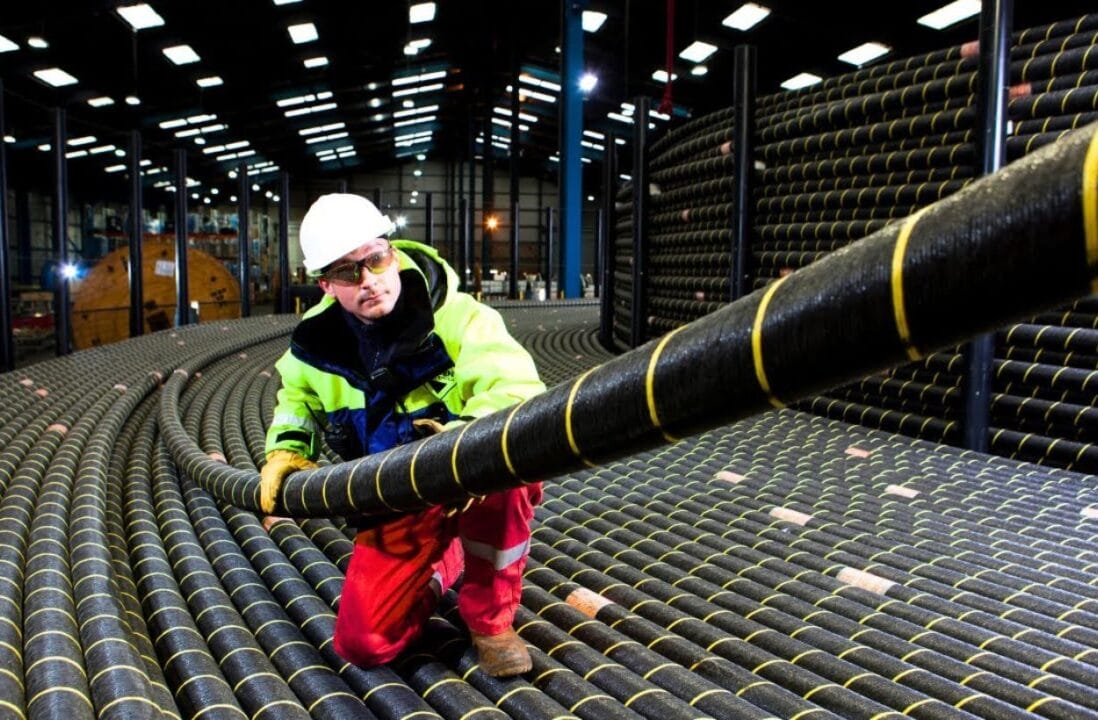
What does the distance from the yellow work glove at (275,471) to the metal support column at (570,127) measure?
12762 mm

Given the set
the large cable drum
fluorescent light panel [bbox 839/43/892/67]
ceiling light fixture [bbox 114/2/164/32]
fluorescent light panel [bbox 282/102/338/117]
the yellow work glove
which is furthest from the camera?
fluorescent light panel [bbox 282/102/338/117]

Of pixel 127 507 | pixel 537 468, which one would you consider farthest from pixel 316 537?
pixel 537 468

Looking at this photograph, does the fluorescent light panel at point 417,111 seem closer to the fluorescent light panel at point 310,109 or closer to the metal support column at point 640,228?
the fluorescent light panel at point 310,109

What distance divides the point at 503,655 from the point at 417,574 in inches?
10.6

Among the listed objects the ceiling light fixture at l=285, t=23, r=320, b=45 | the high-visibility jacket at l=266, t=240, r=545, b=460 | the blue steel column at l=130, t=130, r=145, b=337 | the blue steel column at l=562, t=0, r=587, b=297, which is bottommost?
the high-visibility jacket at l=266, t=240, r=545, b=460

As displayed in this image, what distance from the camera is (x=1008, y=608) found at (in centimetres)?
216

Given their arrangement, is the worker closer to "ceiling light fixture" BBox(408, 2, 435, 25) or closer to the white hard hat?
the white hard hat

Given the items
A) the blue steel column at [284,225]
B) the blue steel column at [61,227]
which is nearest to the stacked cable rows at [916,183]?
the blue steel column at [61,227]

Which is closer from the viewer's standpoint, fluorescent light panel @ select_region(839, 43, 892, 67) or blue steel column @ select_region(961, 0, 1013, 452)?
blue steel column @ select_region(961, 0, 1013, 452)

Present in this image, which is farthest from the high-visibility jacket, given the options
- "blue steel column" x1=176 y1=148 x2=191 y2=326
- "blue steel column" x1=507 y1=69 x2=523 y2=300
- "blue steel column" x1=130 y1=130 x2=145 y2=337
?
"blue steel column" x1=507 y1=69 x2=523 y2=300

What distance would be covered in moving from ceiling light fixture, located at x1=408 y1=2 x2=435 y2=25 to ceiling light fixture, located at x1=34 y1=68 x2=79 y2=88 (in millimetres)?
5582

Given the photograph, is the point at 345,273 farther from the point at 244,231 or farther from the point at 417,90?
the point at 417,90

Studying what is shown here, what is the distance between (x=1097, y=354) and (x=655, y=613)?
2637 mm

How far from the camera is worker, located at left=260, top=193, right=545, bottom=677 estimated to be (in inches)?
71.4
